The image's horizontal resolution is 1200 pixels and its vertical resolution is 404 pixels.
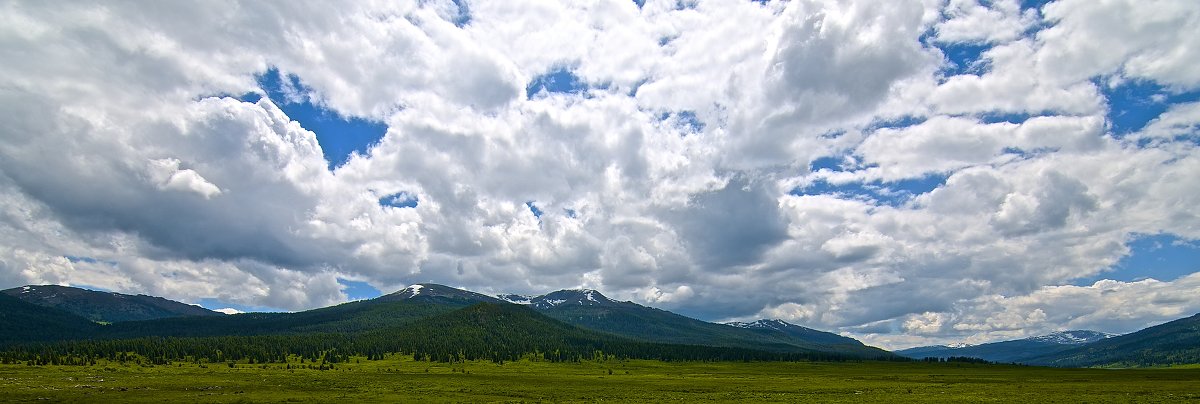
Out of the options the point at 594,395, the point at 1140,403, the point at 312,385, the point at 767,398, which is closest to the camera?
the point at 1140,403

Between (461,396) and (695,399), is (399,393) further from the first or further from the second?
(695,399)

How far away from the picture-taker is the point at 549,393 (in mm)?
94312

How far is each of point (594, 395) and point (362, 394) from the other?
111 feet

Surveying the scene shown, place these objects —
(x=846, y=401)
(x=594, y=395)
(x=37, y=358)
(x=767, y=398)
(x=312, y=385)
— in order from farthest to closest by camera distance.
→ (x=37, y=358)
(x=312, y=385)
(x=594, y=395)
(x=767, y=398)
(x=846, y=401)

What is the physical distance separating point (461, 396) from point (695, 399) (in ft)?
109

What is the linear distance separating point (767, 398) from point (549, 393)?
3299cm

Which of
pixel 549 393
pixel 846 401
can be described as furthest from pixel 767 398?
pixel 549 393

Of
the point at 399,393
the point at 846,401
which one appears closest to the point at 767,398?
the point at 846,401

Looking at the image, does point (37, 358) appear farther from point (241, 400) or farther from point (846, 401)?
point (846, 401)

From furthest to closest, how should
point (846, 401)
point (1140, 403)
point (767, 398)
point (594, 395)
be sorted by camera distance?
point (594, 395)
point (767, 398)
point (846, 401)
point (1140, 403)

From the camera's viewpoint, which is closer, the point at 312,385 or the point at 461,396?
the point at 461,396

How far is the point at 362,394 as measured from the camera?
8738 centimetres

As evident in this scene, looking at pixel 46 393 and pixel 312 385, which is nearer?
pixel 46 393

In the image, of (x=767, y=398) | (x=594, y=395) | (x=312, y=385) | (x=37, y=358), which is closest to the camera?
(x=767, y=398)
